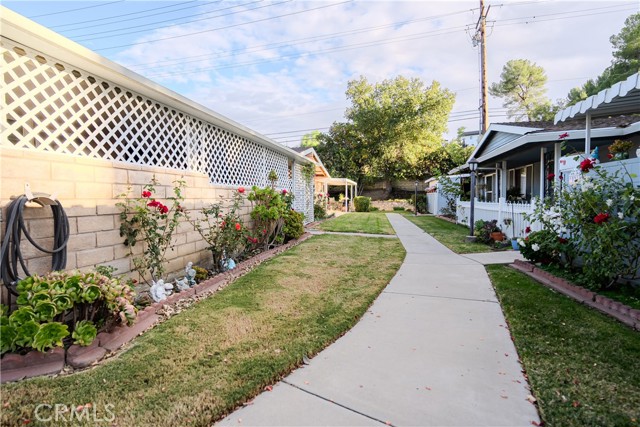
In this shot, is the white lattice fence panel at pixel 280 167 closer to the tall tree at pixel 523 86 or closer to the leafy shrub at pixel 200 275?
the leafy shrub at pixel 200 275

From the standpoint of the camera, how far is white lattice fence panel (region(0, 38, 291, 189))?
2.98 m

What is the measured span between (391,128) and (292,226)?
21.6 m

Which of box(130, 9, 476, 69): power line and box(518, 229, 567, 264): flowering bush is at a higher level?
box(130, 9, 476, 69): power line

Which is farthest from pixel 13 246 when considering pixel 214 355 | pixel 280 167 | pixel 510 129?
pixel 510 129

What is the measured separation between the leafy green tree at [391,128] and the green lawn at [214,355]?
2411cm

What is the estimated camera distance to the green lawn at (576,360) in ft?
6.36

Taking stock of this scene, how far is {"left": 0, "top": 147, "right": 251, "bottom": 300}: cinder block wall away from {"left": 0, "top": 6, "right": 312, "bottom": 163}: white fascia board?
37.9 inches

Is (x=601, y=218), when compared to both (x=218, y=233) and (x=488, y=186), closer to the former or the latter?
(x=218, y=233)

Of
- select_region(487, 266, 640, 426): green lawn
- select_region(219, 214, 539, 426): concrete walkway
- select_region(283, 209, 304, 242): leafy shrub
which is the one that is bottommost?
select_region(219, 214, 539, 426): concrete walkway

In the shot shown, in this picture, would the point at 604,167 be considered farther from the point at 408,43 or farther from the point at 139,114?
the point at 408,43

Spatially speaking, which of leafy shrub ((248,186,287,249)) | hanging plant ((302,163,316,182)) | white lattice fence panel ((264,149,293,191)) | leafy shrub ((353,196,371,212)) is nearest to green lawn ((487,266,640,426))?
leafy shrub ((248,186,287,249))

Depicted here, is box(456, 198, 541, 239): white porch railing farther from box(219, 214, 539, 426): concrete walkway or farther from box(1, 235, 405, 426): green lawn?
box(1, 235, 405, 426): green lawn

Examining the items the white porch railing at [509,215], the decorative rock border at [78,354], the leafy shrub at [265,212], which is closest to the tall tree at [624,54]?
the white porch railing at [509,215]

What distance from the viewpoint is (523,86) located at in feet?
102
